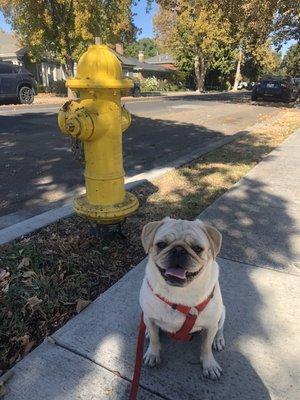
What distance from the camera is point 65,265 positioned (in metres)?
3.16

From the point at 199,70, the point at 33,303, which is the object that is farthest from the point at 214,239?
the point at 199,70

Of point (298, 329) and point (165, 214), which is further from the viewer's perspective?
point (165, 214)

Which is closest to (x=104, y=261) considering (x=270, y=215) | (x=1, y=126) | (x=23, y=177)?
(x=270, y=215)

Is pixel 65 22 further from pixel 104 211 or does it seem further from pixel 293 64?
pixel 293 64

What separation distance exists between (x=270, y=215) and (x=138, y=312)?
7.22ft

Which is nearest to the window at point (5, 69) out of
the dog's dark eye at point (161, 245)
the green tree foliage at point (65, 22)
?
the green tree foliage at point (65, 22)

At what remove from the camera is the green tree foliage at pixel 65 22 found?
2378cm

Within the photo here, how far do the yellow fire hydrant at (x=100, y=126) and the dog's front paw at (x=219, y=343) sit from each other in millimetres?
1346

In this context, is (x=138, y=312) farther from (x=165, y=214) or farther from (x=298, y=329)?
(x=165, y=214)

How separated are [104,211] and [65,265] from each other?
53 centimetres

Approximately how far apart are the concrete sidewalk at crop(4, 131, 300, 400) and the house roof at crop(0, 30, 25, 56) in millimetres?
35636

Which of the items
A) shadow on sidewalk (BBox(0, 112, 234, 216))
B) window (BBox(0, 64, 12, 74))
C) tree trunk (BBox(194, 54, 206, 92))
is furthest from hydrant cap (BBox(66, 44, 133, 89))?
tree trunk (BBox(194, 54, 206, 92))

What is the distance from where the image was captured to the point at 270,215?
169 inches

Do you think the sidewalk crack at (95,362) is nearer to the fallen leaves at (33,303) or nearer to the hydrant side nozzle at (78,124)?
the fallen leaves at (33,303)
